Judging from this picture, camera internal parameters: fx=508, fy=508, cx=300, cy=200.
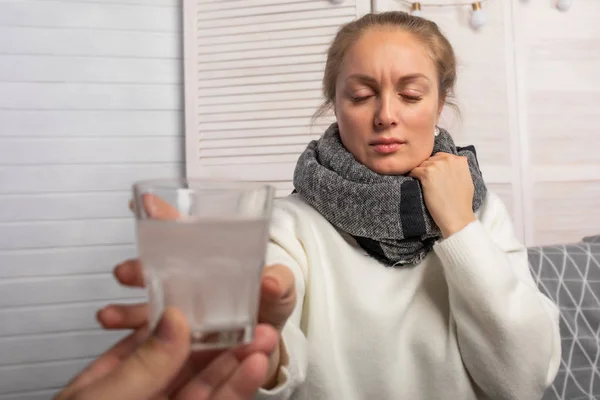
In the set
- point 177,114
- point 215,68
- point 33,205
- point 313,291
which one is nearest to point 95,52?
point 177,114

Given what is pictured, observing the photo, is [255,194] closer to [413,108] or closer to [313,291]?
[313,291]

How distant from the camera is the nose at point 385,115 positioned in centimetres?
103

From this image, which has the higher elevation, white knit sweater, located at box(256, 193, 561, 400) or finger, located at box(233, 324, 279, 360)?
finger, located at box(233, 324, 279, 360)

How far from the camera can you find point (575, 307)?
1.41 m

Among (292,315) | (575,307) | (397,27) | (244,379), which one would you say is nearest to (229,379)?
A: (244,379)

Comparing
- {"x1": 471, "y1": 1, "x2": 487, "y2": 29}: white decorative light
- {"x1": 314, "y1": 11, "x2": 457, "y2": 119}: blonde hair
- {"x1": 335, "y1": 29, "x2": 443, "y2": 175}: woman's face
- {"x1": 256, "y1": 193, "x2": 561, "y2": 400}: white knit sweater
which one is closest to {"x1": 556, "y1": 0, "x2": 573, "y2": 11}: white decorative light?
{"x1": 471, "y1": 1, "x2": 487, "y2": 29}: white decorative light

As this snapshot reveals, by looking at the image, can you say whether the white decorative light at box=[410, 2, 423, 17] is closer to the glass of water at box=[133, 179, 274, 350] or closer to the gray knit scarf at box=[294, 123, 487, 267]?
the gray knit scarf at box=[294, 123, 487, 267]

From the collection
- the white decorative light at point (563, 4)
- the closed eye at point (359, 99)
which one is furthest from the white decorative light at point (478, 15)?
the closed eye at point (359, 99)

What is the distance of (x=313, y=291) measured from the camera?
989 millimetres

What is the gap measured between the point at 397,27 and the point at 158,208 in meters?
0.84

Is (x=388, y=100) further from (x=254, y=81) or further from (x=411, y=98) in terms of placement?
(x=254, y=81)

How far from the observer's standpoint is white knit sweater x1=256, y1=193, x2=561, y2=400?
0.90 m

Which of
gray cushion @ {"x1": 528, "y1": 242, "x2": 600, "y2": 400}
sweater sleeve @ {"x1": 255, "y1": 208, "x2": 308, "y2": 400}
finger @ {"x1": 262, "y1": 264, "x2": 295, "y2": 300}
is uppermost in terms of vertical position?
finger @ {"x1": 262, "y1": 264, "x2": 295, "y2": 300}

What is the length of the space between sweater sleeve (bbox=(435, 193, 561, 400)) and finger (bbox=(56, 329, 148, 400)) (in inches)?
Answer: 23.1
